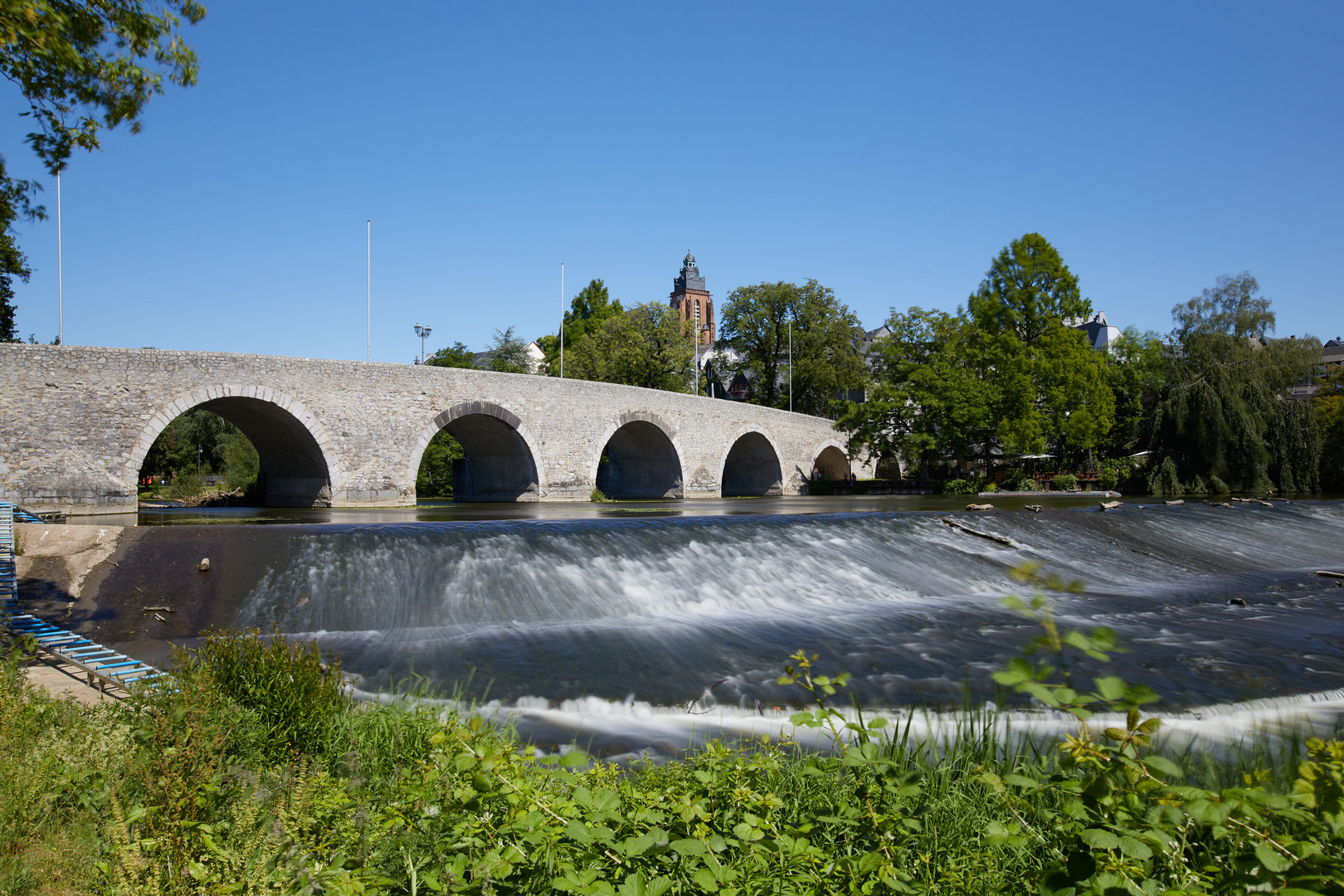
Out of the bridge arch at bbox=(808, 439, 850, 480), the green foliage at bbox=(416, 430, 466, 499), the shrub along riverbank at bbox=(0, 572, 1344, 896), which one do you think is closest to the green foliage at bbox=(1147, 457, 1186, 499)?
the bridge arch at bbox=(808, 439, 850, 480)

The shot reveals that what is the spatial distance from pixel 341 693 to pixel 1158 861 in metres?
3.20

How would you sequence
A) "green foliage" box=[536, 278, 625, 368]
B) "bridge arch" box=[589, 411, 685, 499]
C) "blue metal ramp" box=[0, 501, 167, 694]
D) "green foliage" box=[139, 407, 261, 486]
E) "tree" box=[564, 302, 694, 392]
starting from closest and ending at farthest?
"blue metal ramp" box=[0, 501, 167, 694], "bridge arch" box=[589, 411, 685, 499], "green foliage" box=[139, 407, 261, 486], "tree" box=[564, 302, 694, 392], "green foliage" box=[536, 278, 625, 368]

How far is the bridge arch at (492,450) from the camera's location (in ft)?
64.5

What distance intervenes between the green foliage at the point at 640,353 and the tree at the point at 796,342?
3.80 metres

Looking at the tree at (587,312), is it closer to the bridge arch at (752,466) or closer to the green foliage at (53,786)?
the bridge arch at (752,466)

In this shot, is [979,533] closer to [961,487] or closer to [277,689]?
[277,689]

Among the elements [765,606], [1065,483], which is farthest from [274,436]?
[1065,483]

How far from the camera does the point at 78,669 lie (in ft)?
15.3

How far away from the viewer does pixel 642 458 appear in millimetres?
28641

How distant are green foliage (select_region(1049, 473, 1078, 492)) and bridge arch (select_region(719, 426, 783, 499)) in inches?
379

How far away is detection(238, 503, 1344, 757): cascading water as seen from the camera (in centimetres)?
520

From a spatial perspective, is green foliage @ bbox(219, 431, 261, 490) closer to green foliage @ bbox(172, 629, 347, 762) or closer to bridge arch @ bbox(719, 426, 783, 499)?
→ bridge arch @ bbox(719, 426, 783, 499)

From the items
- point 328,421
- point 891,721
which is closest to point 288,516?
point 328,421

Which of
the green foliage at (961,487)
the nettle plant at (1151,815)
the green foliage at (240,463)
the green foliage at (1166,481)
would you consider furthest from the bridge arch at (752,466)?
the nettle plant at (1151,815)
